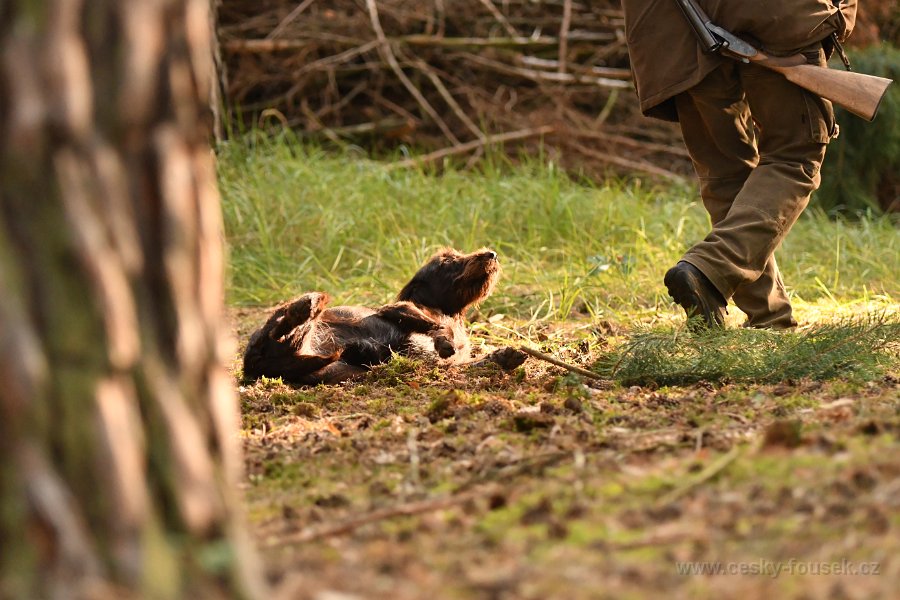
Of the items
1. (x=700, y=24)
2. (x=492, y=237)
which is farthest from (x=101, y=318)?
(x=492, y=237)

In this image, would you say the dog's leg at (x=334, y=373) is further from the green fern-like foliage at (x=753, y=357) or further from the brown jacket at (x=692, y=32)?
the brown jacket at (x=692, y=32)

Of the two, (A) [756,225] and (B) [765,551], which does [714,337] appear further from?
(B) [765,551]

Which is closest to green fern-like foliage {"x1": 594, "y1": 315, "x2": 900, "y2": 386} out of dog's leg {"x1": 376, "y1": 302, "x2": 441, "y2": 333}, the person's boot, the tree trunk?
the person's boot

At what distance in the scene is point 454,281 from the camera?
559 cm

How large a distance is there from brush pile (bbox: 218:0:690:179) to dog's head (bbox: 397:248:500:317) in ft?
15.5

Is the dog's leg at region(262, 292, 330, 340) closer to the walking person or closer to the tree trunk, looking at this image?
the walking person

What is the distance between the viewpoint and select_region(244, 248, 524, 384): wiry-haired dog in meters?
4.77

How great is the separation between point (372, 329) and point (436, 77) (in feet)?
20.2

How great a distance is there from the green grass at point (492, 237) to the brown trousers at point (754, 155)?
51.5 inches

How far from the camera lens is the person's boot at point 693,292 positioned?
184 inches

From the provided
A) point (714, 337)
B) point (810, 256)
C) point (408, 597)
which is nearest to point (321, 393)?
point (714, 337)

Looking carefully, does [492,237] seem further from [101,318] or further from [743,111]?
[101,318]

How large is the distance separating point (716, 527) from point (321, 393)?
2552mm

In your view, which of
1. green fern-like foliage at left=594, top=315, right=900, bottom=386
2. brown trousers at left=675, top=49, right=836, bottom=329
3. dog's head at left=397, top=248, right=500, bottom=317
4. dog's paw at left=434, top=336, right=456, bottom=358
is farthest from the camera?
dog's head at left=397, top=248, right=500, bottom=317
